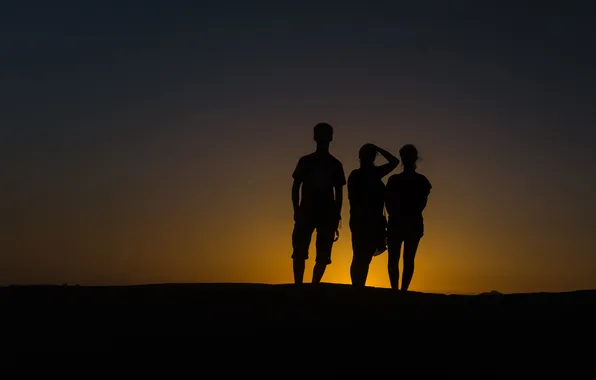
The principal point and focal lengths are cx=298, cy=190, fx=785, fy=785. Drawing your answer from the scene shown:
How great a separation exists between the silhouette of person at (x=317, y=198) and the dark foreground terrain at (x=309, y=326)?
4.77 feet

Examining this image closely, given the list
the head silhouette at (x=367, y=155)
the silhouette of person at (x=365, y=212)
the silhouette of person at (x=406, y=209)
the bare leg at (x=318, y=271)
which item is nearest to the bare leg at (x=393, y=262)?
the silhouette of person at (x=406, y=209)

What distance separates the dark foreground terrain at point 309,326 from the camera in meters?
6.57

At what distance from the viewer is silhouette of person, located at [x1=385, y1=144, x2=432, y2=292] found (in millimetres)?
10727

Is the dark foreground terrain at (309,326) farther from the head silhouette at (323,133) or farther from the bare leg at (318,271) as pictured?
the head silhouette at (323,133)

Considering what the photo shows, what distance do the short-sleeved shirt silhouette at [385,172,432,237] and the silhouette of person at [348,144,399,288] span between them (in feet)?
0.41

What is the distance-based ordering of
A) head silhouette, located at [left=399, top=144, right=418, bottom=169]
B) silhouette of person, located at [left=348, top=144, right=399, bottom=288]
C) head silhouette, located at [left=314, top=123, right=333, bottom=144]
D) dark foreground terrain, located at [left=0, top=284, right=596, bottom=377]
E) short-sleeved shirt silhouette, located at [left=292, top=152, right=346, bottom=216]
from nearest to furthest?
dark foreground terrain, located at [left=0, top=284, right=596, bottom=377] → head silhouette, located at [left=314, top=123, right=333, bottom=144] → short-sleeved shirt silhouette, located at [left=292, top=152, right=346, bottom=216] → silhouette of person, located at [left=348, top=144, right=399, bottom=288] → head silhouette, located at [left=399, top=144, right=418, bottom=169]

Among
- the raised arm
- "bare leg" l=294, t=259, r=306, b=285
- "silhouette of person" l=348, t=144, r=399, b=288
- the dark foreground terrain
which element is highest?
the raised arm

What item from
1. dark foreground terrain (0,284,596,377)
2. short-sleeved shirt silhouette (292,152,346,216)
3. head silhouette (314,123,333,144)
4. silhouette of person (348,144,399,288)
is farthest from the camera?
silhouette of person (348,144,399,288)

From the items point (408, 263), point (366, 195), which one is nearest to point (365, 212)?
point (366, 195)

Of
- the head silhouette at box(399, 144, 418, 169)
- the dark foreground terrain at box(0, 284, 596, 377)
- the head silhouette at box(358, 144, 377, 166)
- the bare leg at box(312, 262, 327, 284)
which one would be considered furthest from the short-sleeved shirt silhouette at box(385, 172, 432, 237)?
the dark foreground terrain at box(0, 284, 596, 377)

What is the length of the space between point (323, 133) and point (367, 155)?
32.8 inches

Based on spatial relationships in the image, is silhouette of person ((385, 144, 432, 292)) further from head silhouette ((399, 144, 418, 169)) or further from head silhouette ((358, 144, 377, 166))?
head silhouette ((358, 144, 377, 166))

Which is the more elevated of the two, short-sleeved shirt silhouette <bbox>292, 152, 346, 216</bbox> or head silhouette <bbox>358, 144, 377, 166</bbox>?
head silhouette <bbox>358, 144, 377, 166</bbox>

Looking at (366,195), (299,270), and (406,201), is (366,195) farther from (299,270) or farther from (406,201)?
(299,270)
